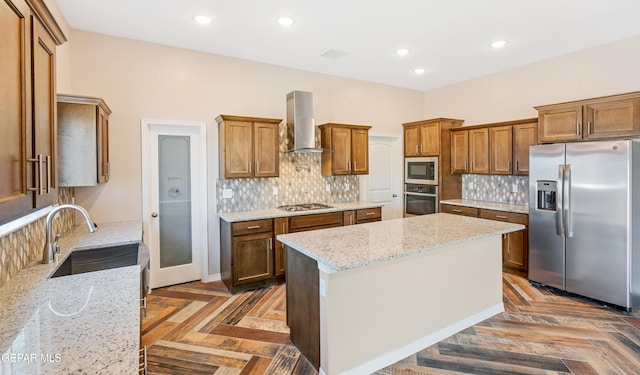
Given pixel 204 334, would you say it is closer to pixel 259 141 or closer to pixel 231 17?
pixel 259 141

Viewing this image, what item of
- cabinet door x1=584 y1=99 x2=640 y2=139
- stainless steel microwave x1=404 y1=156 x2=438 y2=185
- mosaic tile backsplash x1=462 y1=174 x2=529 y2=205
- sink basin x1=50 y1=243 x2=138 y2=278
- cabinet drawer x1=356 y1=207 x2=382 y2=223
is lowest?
sink basin x1=50 y1=243 x2=138 y2=278

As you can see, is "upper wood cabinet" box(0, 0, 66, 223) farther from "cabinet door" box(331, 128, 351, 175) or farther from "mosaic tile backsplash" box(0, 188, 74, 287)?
"cabinet door" box(331, 128, 351, 175)

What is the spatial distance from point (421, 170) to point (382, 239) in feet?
11.1

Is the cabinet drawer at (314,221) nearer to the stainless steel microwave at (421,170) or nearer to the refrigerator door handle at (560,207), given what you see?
the stainless steel microwave at (421,170)

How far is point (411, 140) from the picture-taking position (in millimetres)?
5734

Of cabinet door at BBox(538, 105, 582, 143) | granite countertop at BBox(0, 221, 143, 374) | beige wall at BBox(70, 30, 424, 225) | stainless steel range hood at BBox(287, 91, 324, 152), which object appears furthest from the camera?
stainless steel range hood at BBox(287, 91, 324, 152)

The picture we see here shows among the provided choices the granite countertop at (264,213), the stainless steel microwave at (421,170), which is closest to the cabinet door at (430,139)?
the stainless steel microwave at (421,170)

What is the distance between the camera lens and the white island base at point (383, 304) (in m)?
2.19

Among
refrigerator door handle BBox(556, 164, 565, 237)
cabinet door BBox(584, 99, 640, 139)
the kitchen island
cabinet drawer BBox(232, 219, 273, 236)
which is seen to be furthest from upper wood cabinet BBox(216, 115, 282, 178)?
cabinet door BBox(584, 99, 640, 139)

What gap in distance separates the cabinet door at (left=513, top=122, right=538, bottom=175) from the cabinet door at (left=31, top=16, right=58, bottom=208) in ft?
16.4

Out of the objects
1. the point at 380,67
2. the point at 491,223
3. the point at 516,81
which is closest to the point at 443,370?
the point at 491,223

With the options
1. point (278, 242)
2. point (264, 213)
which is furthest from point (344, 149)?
point (278, 242)

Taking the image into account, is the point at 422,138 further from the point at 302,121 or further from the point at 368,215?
the point at 302,121

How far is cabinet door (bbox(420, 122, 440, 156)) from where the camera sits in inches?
208
